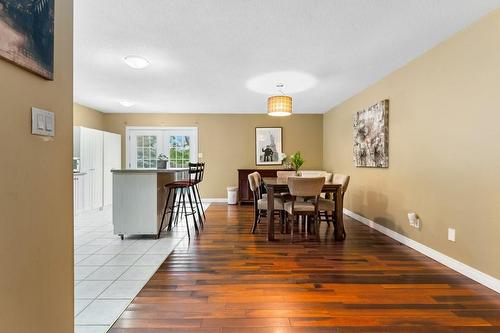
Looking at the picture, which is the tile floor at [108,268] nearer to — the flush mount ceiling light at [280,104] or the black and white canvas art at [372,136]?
the flush mount ceiling light at [280,104]

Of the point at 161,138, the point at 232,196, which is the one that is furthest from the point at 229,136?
the point at 161,138

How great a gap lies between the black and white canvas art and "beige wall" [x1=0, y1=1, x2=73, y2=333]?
12.5ft

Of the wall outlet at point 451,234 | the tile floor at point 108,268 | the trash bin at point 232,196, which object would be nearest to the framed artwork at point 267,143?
the trash bin at point 232,196

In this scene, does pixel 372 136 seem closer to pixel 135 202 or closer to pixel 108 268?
pixel 135 202

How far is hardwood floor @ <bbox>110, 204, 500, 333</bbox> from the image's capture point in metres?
1.76

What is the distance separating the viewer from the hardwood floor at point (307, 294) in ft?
5.78

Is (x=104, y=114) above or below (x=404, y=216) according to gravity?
above

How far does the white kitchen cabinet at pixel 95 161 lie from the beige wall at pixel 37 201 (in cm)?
449

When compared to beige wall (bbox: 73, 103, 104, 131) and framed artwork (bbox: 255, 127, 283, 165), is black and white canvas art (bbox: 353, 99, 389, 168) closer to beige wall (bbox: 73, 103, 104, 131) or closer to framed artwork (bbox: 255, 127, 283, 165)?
framed artwork (bbox: 255, 127, 283, 165)

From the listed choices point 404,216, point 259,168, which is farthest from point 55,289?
point 259,168

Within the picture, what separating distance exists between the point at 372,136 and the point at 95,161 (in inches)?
208

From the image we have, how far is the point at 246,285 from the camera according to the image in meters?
2.29

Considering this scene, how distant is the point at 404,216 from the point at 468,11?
2.31 meters

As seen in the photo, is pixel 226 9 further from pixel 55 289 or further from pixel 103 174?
pixel 103 174
